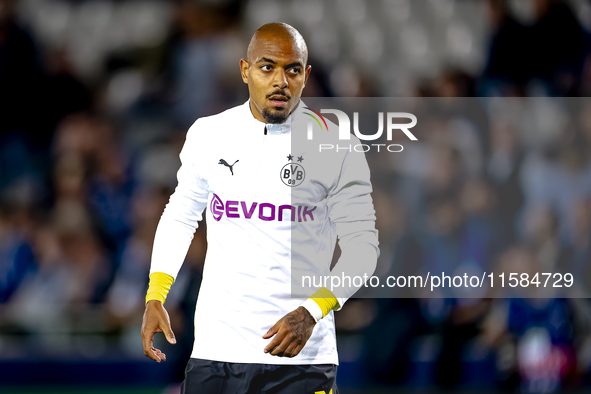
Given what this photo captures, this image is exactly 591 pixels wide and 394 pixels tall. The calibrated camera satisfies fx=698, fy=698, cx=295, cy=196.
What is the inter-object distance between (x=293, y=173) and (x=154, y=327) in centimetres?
81

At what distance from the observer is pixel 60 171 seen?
263 inches

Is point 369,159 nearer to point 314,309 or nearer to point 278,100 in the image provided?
point 278,100

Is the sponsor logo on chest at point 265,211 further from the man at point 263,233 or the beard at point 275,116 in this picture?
the beard at point 275,116

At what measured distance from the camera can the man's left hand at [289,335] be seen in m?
2.35

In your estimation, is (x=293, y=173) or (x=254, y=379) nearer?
(x=254, y=379)

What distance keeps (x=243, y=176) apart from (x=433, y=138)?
374cm

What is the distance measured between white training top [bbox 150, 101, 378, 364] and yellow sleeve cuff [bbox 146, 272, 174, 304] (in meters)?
0.03

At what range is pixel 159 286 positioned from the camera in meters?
2.79

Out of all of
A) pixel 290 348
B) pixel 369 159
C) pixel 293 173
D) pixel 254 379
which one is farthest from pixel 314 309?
pixel 369 159

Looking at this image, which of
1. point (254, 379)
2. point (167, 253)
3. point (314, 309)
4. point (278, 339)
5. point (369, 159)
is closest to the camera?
point (278, 339)

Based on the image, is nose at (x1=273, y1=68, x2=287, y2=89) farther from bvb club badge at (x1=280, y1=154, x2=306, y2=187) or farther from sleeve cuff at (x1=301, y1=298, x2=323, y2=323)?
sleeve cuff at (x1=301, y1=298, x2=323, y2=323)

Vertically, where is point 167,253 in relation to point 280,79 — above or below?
below

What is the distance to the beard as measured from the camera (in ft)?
9.34

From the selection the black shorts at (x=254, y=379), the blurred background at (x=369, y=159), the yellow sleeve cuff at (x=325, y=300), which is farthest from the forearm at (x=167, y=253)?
the blurred background at (x=369, y=159)
